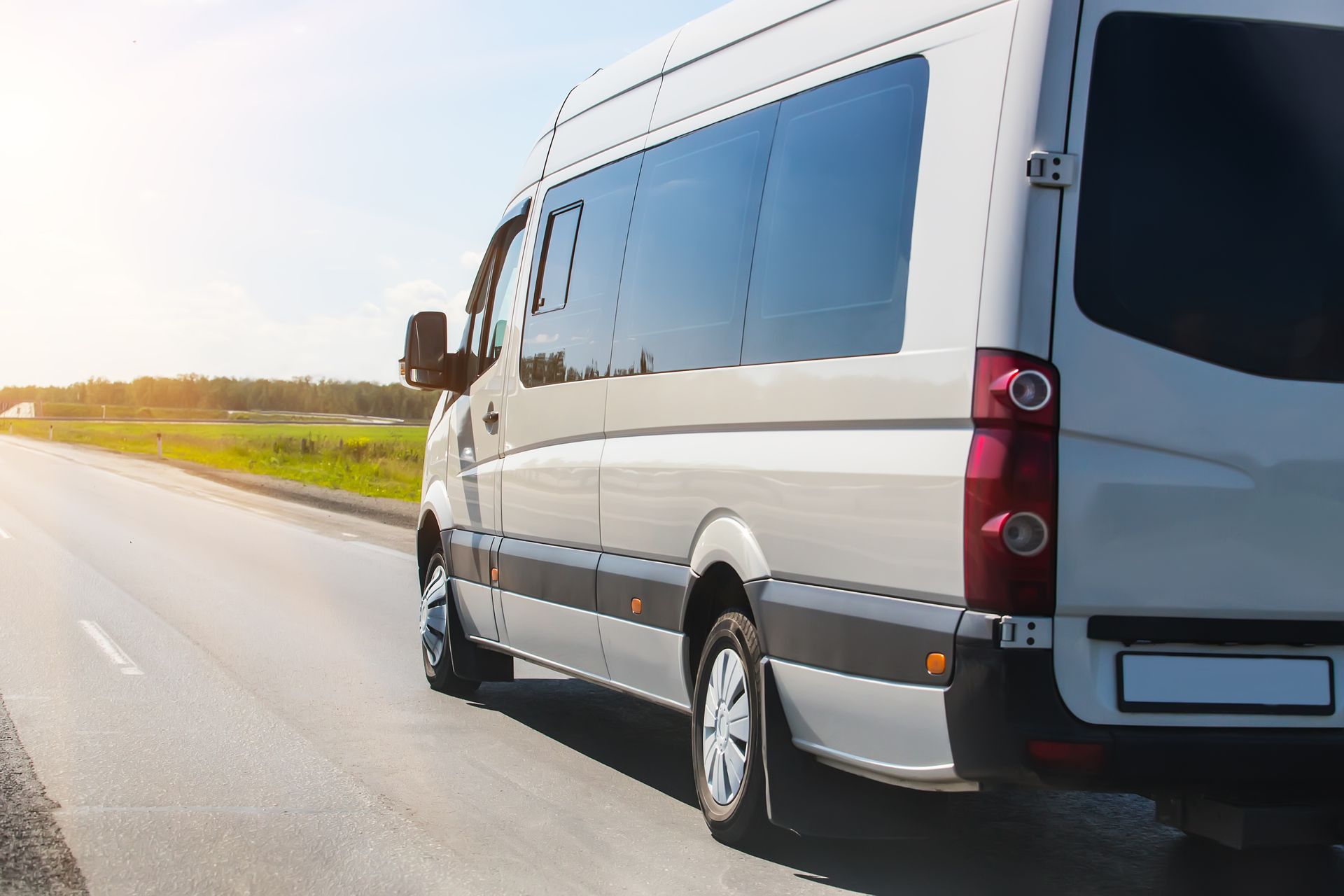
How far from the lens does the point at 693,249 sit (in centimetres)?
568

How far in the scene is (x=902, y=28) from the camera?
450 cm

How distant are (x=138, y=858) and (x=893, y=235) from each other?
10.2ft

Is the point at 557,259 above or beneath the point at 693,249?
above

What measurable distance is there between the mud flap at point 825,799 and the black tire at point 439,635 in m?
3.64

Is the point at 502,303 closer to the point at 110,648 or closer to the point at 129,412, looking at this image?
the point at 110,648

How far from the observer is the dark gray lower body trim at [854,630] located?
159 inches

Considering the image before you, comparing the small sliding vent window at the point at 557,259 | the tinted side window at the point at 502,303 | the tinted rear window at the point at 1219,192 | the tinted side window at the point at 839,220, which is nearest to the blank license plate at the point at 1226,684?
the tinted rear window at the point at 1219,192

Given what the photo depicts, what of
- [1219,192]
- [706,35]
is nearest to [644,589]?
[706,35]

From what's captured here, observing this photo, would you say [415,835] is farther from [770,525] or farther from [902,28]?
[902,28]

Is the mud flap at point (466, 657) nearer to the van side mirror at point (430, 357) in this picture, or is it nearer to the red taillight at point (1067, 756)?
the van side mirror at point (430, 357)

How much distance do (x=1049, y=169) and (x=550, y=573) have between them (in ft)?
11.1

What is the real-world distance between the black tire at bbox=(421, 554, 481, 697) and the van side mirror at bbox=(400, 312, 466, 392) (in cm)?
97

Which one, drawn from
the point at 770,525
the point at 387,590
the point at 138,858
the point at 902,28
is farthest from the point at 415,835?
the point at 387,590

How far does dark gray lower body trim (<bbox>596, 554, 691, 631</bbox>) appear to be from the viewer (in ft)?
18.1
